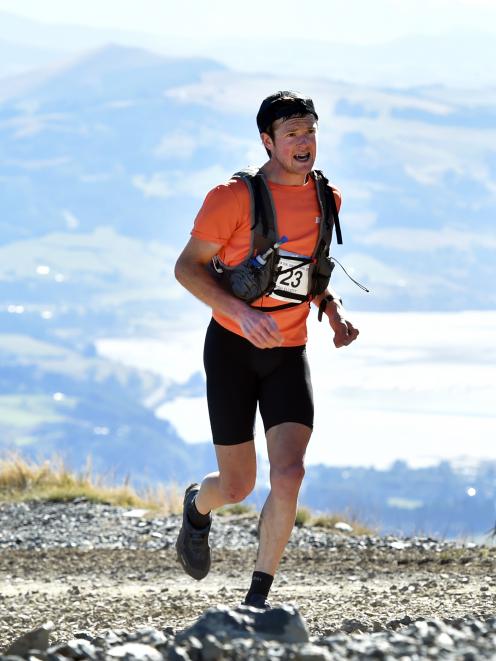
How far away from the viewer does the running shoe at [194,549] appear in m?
7.04

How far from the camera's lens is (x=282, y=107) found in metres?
6.09

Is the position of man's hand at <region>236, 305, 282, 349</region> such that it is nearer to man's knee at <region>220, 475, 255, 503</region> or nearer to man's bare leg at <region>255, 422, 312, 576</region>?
man's bare leg at <region>255, 422, 312, 576</region>

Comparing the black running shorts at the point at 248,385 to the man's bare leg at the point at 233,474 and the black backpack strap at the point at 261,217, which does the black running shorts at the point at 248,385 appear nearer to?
the man's bare leg at the point at 233,474

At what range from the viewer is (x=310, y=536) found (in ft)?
36.5

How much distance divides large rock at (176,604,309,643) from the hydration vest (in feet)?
5.68

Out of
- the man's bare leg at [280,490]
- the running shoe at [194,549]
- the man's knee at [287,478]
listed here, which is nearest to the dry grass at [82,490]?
the running shoe at [194,549]

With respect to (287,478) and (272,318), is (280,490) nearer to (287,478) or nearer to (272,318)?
(287,478)

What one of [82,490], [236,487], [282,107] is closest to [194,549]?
[236,487]

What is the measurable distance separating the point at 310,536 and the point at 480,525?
624ft

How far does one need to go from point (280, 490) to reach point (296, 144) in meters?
1.49

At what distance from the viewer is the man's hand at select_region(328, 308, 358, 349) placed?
616 cm

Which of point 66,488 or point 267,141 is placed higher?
point 267,141

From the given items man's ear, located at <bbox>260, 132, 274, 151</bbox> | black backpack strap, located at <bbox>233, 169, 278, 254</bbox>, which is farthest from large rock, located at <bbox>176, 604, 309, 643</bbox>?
man's ear, located at <bbox>260, 132, 274, 151</bbox>

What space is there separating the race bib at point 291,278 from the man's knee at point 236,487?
0.95 metres
